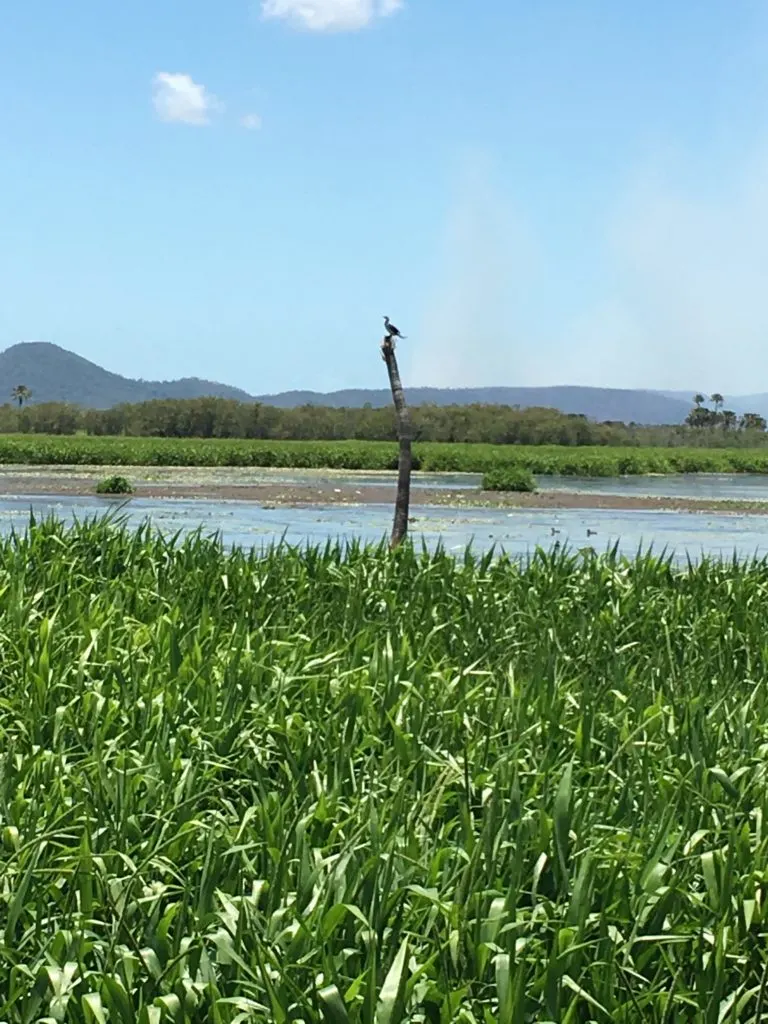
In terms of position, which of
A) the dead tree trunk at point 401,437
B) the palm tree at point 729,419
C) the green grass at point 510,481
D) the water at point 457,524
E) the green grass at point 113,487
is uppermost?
the palm tree at point 729,419

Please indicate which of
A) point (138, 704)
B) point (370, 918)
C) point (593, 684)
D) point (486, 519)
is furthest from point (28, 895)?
point (486, 519)

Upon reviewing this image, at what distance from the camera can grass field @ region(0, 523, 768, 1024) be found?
306cm

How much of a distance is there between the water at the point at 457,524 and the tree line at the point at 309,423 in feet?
166

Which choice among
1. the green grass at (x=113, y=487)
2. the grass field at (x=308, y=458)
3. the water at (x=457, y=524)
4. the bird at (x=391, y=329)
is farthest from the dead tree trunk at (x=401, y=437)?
the grass field at (x=308, y=458)

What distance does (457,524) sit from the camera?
27.7 m

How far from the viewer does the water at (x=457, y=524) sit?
23.1 metres

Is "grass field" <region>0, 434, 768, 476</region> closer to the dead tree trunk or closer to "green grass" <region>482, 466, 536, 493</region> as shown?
"green grass" <region>482, 466, 536, 493</region>

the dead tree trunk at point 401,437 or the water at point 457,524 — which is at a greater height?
the dead tree trunk at point 401,437

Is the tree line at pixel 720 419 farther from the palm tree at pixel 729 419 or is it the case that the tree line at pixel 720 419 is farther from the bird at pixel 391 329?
the bird at pixel 391 329

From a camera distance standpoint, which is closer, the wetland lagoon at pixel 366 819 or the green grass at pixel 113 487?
the wetland lagoon at pixel 366 819

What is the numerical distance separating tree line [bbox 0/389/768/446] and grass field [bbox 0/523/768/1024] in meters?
77.7

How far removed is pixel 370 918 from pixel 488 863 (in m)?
0.39

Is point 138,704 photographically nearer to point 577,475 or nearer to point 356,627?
point 356,627

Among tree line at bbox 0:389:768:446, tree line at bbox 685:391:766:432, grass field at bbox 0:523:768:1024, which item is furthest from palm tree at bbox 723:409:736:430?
grass field at bbox 0:523:768:1024
